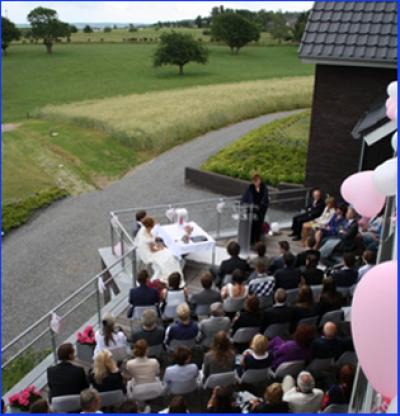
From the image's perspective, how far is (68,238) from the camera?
1617cm

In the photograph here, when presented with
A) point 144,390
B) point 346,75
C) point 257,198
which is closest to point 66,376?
point 144,390

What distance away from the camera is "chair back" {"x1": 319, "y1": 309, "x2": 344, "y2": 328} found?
7371mm

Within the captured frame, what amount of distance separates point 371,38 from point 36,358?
10.5m

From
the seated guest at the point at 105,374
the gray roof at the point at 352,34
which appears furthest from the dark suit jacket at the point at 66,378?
the gray roof at the point at 352,34

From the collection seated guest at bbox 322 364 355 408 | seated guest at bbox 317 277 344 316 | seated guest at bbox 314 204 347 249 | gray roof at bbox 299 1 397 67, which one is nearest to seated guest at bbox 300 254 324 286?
seated guest at bbox 317 277 344 316

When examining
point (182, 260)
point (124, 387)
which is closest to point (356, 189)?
point (124, 387)

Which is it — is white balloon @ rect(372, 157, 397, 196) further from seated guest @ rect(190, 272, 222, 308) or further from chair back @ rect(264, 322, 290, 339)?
seated guest @ rect(190, 272, 222, 308)

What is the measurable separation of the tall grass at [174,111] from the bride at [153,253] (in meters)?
17.1

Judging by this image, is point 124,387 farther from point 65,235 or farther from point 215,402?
point 65,235

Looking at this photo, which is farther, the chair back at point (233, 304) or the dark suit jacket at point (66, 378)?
the chair back at point (233, 304)

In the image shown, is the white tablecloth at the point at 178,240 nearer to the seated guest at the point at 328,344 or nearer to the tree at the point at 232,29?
the seated guest at the point at 328,344

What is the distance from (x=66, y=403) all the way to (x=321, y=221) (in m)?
6.86

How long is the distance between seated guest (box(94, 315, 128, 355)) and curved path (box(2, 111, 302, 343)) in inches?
195

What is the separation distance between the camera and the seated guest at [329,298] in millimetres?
7453
